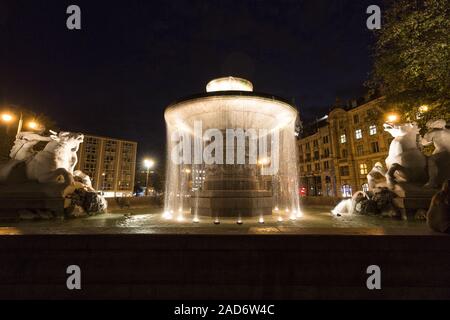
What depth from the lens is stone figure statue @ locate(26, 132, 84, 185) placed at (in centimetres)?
799

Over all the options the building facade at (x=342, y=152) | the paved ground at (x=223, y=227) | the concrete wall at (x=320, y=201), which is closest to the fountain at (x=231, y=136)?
the paved ground at (x=223, y=227)

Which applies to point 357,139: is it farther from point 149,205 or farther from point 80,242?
point 80,242

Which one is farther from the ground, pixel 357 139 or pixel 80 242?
pixel 357 139

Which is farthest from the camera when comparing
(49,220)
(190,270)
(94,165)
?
(94,165)

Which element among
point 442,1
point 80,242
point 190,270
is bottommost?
point 190,270

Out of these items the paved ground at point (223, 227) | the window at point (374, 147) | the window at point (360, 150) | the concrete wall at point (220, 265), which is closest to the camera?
the concrete wall at point (220, 265)

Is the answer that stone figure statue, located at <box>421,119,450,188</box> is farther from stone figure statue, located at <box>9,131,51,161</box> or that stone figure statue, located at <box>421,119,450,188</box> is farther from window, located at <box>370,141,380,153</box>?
window, located at <box>370,141,380,153</box>

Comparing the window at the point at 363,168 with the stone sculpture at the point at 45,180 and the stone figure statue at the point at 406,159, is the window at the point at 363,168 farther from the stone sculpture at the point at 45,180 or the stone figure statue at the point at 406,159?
the stone sculpture at the point at 45,180

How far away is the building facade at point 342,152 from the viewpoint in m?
39.9

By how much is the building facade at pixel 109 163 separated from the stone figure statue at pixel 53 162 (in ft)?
245

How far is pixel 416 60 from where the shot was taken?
9.42 m

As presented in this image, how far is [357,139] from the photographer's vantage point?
43.1 m

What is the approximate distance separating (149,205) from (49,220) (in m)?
7.87
